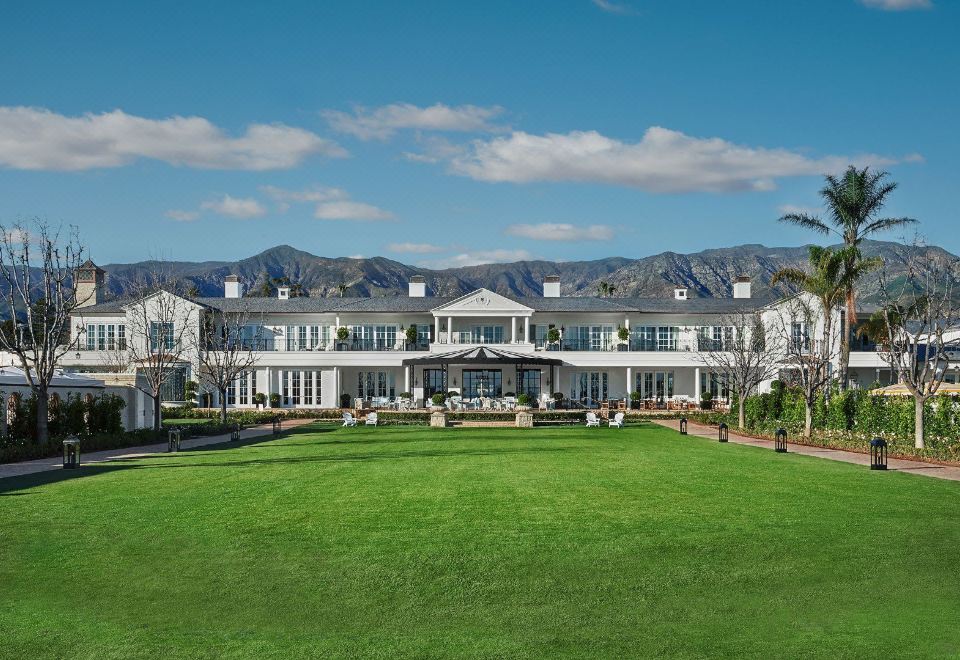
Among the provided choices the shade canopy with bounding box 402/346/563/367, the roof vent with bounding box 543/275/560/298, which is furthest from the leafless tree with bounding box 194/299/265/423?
the roof vent with bounding box 543/275/560/298

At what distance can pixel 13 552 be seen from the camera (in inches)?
421

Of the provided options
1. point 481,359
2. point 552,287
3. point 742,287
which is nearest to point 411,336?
point 481,359

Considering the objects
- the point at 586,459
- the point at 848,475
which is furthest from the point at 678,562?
the point at 586,459

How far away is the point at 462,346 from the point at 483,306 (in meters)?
2.65

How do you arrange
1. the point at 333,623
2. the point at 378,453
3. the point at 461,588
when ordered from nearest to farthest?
the point at 333,623 → the point at 461,588 → the point at 378,453

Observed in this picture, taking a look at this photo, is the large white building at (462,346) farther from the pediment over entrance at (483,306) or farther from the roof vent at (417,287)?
the roof vent at (417,287)

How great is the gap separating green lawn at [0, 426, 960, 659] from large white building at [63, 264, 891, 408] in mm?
34339

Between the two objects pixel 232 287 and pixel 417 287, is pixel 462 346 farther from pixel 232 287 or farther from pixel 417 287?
pixel 232 287

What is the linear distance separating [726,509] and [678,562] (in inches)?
152

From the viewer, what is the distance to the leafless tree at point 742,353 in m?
39.3

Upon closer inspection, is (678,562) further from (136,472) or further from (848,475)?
(136,472)

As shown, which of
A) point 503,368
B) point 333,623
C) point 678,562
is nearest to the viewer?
point 333,623

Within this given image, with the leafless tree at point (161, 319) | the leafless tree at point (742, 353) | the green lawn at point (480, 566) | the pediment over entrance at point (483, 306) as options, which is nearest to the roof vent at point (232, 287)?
the leafless tree at point (161, 319)

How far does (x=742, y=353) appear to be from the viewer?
3922 cm
